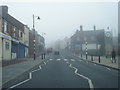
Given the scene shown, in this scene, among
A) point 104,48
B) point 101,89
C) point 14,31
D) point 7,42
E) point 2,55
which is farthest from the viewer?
point 104,48

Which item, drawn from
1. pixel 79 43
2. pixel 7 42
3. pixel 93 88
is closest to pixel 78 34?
pixel 79 43

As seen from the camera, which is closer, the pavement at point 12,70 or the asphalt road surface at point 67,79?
the asphalt road surface at point 67,79

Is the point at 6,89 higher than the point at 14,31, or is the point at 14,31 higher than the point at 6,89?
the point at 14,31

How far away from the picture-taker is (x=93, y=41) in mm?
98438

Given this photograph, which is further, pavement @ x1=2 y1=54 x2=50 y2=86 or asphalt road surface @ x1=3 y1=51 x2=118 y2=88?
pavement @ x1=2 y1=54 x2=50 y2=86

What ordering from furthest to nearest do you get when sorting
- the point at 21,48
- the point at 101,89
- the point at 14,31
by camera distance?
the point at 21,48, the point at 14,31, the point at 101,89

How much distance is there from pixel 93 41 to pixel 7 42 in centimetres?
6699

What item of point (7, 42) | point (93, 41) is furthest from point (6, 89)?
point (93, 41)

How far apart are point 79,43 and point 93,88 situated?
91.7 meters

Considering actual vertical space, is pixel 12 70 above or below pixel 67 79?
below

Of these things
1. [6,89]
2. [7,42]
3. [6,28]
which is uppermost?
[6,28]

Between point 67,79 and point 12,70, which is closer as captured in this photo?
point 67,79

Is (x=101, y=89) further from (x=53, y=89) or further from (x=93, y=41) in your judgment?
(x=93, y=41)

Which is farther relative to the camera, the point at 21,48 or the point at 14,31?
the point at 21,48
